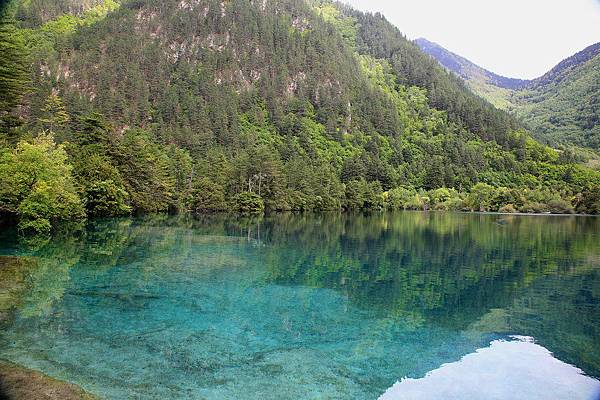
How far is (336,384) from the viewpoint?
10.8m

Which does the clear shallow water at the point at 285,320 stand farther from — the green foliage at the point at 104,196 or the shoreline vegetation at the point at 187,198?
the green foliage at the point at 104,196

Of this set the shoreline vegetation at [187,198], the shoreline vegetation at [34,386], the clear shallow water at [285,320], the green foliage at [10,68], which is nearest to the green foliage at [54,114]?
the shoreline vegetation at [187,198]

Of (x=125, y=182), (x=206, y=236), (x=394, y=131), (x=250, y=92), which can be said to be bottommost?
(x=206, y=236)

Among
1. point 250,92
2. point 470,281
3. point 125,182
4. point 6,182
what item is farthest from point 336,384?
point 250,92

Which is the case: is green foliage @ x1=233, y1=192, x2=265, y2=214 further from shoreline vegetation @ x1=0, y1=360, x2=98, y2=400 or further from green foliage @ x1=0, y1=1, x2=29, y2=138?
shoreline vegetation @ x1=0, y1=360, x2=98, y2=400

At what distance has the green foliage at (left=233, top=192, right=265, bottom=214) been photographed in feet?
258

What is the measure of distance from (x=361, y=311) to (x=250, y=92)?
435 ft

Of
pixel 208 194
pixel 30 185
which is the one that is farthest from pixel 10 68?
pixel 208 194

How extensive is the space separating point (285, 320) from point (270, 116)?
126m

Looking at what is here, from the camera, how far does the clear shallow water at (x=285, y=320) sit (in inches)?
428

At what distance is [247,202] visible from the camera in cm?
7862

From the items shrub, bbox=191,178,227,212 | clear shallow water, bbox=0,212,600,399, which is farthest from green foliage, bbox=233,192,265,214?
clear shallow water, bbox=0,212,600,399

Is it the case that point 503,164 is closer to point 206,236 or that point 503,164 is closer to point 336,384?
point 206,236

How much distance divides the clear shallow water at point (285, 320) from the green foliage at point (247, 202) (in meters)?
46.1
